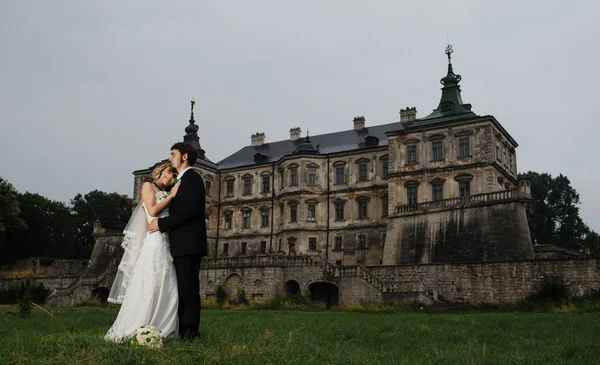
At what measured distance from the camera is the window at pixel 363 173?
4947 cm

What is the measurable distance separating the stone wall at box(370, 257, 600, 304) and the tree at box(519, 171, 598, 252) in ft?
112

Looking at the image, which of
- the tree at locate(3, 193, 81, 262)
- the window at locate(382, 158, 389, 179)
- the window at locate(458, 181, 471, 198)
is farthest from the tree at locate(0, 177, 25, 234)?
the window at locate(458, 181, 471, 198)

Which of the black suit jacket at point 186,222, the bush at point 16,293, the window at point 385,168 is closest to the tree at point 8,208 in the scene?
the bush at point 16,293

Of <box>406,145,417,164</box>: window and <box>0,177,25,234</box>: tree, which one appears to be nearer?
<box>406,145,417,164</box>: window

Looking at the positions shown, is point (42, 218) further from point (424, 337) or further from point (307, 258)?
point (424, 337)

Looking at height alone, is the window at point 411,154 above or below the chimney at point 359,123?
below

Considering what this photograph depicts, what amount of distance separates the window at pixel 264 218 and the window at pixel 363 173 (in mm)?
9568

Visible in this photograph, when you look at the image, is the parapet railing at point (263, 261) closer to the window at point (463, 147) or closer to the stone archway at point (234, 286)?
the stone archway at point (234, 286)

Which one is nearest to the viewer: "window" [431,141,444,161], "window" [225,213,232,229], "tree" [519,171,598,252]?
"window" [431,141,444,161]

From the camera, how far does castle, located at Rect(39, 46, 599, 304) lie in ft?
108

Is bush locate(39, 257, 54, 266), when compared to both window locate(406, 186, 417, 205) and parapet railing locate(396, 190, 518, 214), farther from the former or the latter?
window locate(406, 186, 417, 205)

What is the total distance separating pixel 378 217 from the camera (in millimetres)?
48125

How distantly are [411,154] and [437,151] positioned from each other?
1.94 metres

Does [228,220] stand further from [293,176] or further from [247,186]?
[293,176]
